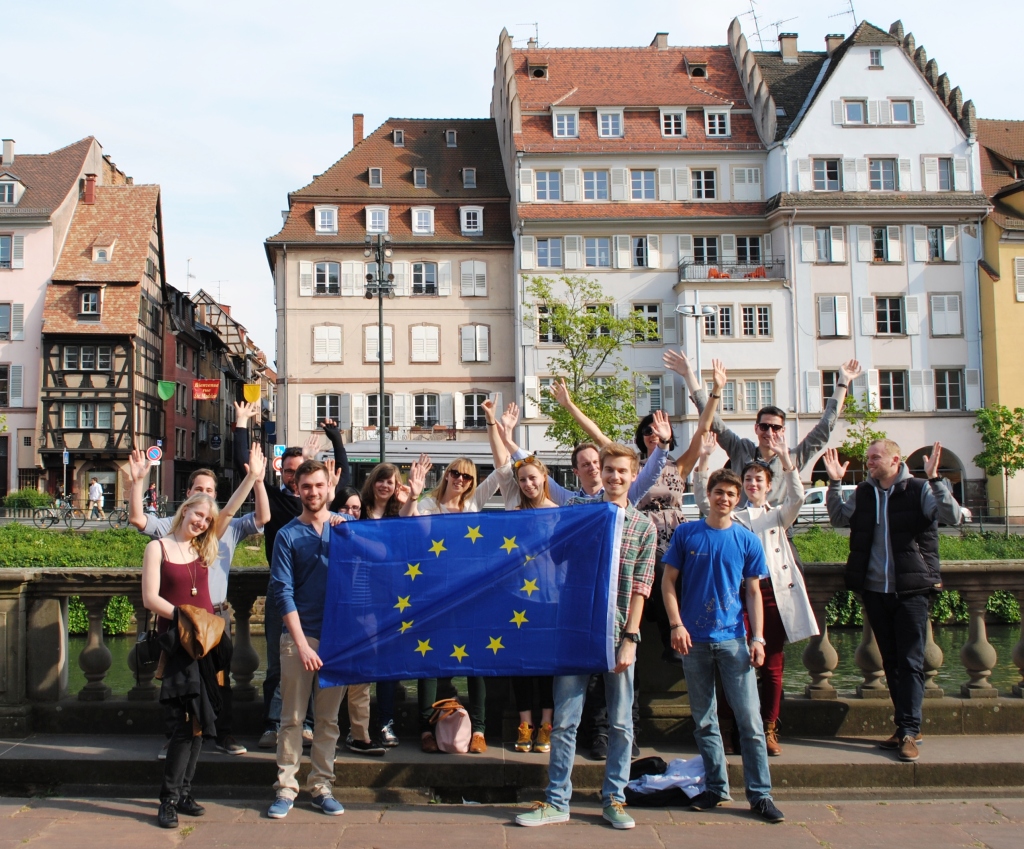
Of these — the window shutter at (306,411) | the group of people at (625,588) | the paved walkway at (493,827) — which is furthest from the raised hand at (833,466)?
the window shutter at (306,411)

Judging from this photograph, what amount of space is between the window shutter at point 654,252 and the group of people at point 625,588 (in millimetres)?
41980

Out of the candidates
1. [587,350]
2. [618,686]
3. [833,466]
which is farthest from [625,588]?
[587,350]

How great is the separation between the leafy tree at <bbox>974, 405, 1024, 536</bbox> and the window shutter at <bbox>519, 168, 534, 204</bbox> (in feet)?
72.9

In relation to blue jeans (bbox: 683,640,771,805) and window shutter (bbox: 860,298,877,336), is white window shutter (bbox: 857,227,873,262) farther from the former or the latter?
blue jeans (bbox: 683,640,771,805)

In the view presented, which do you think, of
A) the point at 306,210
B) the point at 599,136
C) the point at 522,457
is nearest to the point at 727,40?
the point at 599,136

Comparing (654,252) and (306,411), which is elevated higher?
(654,252)

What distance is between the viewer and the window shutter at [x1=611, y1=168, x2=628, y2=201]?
4922 centimetres

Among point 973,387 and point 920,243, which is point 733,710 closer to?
point 973,387

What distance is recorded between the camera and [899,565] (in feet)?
21.8

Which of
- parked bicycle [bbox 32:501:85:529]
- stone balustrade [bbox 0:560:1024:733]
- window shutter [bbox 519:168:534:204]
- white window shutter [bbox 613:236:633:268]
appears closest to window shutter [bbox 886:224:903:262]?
white window shutter [bbox 613:236:633:268]

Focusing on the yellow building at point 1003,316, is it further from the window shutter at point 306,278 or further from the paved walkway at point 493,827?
the paved walkway at point 493,827

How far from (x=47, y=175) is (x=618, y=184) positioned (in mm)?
29847

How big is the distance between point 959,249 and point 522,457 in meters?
46.3

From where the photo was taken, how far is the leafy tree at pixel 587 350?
41.7 m
